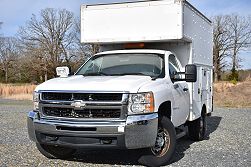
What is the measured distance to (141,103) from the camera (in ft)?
17.7

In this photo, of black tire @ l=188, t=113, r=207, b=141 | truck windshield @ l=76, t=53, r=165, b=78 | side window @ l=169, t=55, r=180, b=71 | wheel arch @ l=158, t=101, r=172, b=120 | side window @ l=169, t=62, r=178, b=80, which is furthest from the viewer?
black tire @ l=188, t=113, r=207, b=141

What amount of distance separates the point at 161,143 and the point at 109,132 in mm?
1104

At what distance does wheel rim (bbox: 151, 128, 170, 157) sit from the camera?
587 cm

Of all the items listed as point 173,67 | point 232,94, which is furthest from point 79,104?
point 232,94

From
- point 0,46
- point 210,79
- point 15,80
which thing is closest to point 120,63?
point 210,79

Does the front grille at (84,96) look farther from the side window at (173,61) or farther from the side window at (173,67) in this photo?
the side window at (173,61)

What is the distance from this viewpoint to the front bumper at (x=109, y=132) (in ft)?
17.2

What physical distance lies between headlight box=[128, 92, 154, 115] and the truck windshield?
3.42ft

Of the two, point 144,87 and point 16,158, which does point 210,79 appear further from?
point 16,158

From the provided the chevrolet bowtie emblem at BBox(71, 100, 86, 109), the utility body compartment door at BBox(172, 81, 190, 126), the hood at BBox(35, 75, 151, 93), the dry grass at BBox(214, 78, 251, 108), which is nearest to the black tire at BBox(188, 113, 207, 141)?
the utility body compartment door at BBox(172, 81, 190, 126)

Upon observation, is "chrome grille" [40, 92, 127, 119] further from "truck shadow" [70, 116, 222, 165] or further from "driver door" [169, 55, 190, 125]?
"driver door" [169, 55, 190, 125]

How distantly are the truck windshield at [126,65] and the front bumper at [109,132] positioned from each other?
1.31 meters

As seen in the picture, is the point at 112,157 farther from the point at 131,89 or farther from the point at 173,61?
the point at 173,61

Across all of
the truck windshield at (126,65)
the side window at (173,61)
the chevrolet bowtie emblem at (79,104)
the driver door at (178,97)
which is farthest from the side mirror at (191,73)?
the chevrolet bowtie emblem at (79,104)
